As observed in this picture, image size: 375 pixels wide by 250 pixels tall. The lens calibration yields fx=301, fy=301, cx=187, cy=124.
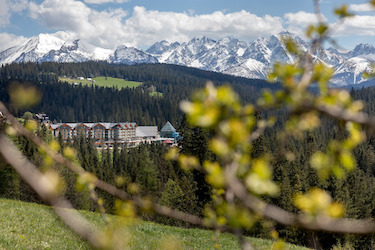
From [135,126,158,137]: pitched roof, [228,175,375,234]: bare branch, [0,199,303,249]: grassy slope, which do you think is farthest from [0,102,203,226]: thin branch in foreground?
[135,126,158,137]: pitched roof

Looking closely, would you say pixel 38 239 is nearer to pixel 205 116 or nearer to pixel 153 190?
pixel 205 116

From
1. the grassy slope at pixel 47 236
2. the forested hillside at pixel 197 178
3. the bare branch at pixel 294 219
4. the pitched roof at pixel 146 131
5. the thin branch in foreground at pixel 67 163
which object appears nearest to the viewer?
the bare branch at pixel 294 219

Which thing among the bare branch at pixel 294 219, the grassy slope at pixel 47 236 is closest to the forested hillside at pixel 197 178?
the bare branch at pixel 294 219

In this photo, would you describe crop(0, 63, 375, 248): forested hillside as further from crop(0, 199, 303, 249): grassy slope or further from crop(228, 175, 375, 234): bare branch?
crop(0, 199, 303, 249): grassy slope

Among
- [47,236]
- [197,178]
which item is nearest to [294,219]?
[47,236]

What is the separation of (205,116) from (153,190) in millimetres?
46809

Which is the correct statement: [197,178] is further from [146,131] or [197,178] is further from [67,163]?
[146,131]

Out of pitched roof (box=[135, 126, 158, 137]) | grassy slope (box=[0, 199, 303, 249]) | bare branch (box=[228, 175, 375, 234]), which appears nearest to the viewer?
bare branch (box=[228, 175, 375, 234])

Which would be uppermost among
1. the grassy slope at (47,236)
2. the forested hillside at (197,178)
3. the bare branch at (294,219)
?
the bare branch at (294,219)

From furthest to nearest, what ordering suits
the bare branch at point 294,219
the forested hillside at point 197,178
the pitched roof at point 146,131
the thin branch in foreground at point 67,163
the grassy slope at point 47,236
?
1. the pitched roof at point 146,131
2. the forested hillside at point 197,178
3. the grassy slope at point 47,236
4. the thin branch in foreground at point 67,163
5. the bare branch at point 294,219

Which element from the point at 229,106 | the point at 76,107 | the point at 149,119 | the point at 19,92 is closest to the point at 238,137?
the point at 229,106

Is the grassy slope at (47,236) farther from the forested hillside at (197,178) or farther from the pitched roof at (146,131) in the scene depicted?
the pitched roof at (146,131)

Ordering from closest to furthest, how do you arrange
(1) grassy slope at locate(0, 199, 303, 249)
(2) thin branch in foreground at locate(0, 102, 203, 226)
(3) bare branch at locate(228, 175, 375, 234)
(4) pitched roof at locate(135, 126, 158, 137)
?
(3) bare branch at locate(228, 175, 375, 234)
(2) thin branch in foreground at locate(0, 102, 203, 226)
(1) grassy slope at locate(0, 199, 303, 249)
(4) pitched roof at locate(135, 126, 158, 137)

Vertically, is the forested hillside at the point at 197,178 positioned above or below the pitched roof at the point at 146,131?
above
